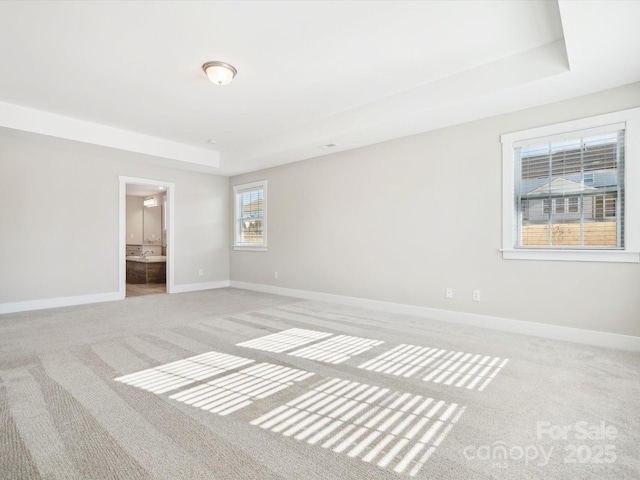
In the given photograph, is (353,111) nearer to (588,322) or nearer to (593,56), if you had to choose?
(593,56)

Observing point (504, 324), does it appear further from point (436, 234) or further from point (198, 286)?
point (198, 286)

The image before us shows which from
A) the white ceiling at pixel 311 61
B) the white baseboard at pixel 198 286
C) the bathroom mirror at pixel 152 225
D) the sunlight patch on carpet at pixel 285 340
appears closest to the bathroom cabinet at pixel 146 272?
the white baseboard at pixel 198 286

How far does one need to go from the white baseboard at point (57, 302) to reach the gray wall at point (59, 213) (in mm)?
61

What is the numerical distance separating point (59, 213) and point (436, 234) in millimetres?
5669

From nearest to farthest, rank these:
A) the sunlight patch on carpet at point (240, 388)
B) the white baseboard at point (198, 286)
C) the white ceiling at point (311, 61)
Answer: the sunlight patch on carpet at point (240, 388), the white ceiling at point (311, 61), the white baseboard at point (198, 286)

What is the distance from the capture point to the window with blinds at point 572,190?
3252mm

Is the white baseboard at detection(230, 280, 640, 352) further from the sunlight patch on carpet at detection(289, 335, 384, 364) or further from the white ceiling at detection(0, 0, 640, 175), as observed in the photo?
the white ceiling at detection(0, 0, 640, 175)

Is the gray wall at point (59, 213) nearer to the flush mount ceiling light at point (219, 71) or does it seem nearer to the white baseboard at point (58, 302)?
the white baseboard at point (58, 302)

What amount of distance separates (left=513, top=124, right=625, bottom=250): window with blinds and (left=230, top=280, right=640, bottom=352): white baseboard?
2.79ft

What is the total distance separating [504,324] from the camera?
382 cm

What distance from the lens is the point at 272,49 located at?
3059mm

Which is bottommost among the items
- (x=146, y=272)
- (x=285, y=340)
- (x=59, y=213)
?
(x=285, y=340)

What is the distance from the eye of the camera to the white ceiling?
2.53 metres

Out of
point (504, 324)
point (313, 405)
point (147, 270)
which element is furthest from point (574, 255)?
point (147, 270)
